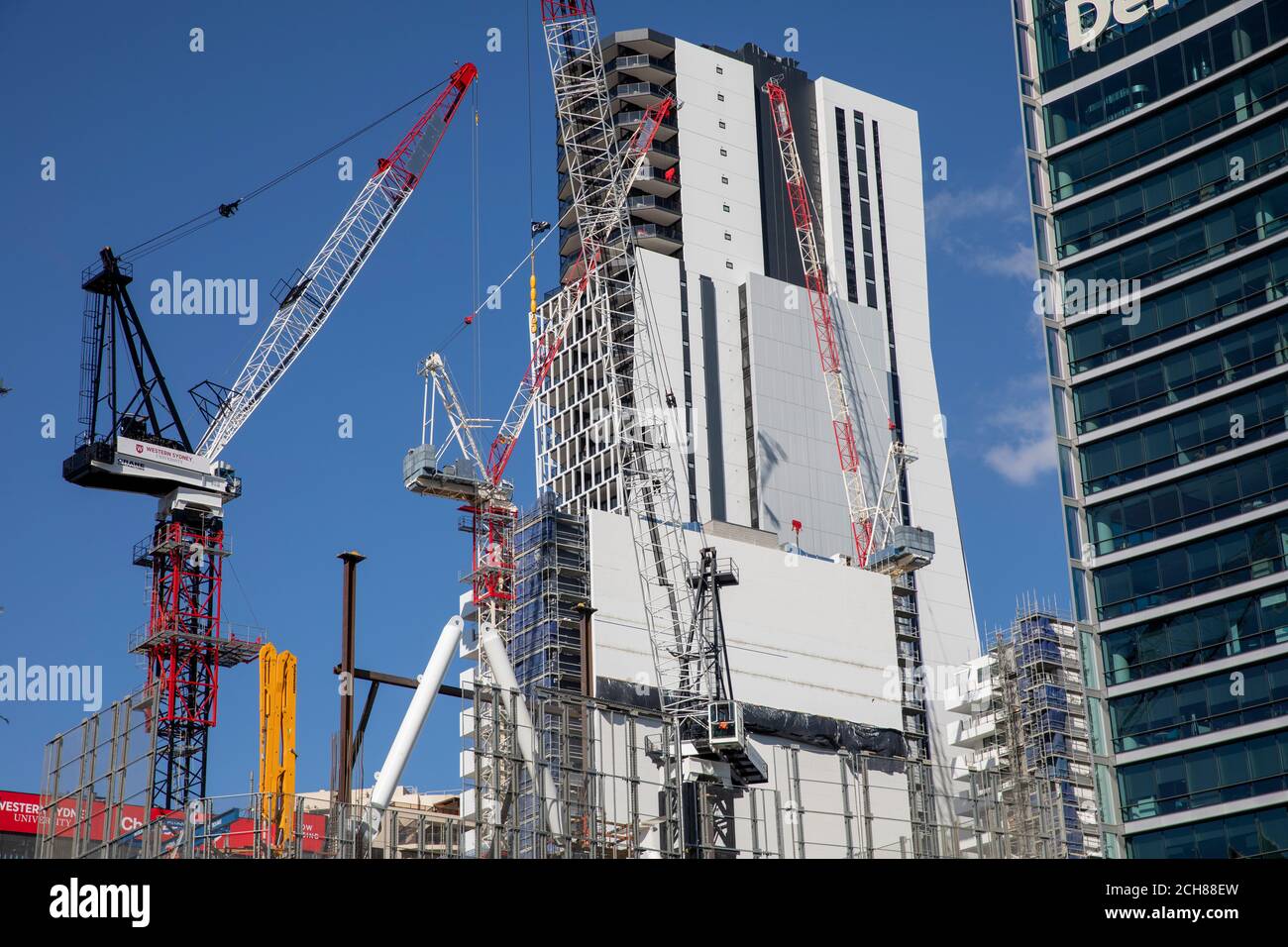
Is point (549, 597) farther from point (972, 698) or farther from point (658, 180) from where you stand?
point (658, 180)

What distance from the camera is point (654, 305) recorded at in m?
179

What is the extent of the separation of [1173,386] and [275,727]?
42914 millimetres

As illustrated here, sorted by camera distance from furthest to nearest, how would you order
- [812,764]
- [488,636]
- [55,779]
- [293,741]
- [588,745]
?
[812,764] < [488,636] < [293,741] < [588,745] < [55,779]

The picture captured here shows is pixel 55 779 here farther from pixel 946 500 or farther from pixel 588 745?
pixel 946 500

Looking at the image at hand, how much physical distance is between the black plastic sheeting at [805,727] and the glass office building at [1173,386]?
56.1 m

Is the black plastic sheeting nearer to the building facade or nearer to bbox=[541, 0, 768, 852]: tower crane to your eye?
bbox=[541, 0, 768, 852]: tower crane

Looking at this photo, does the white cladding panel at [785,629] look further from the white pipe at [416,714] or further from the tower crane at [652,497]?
the white pipe at [416,714]

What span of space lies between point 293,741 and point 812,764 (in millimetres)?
66628

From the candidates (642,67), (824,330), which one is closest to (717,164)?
(642,67)

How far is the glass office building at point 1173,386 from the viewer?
253ft

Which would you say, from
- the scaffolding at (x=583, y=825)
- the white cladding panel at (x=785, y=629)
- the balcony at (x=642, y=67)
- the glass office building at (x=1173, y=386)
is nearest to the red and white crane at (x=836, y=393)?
the balcony at (x=642, y=67)

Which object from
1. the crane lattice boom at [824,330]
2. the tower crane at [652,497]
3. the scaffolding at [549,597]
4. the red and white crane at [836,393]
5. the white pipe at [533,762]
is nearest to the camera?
the white pipe at [533,762]

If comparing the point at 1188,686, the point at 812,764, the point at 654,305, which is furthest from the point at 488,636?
the point at 654,305
